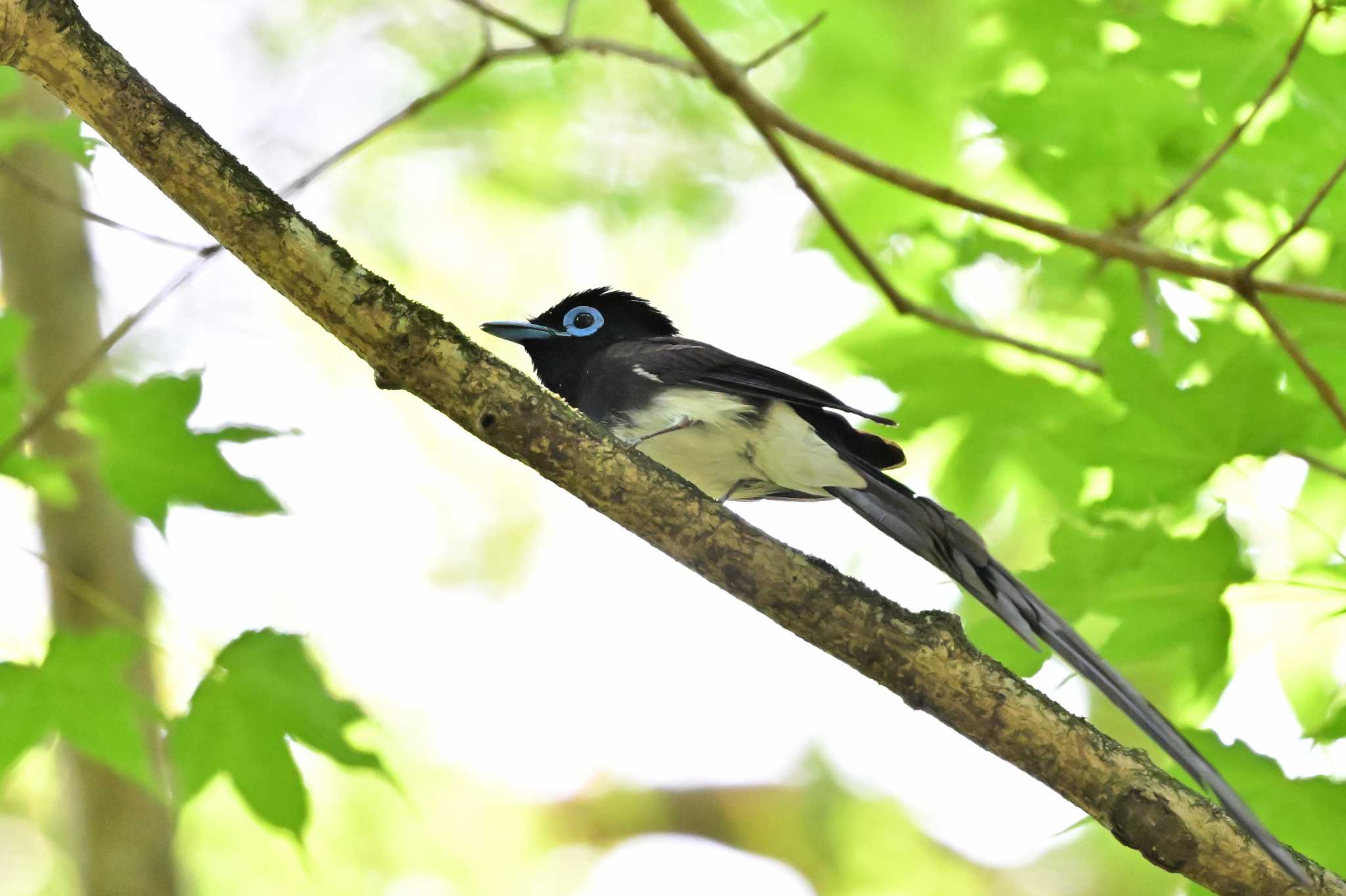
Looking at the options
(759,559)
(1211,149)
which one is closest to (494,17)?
(759,559)

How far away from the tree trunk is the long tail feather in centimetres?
205

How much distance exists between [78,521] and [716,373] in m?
1.95

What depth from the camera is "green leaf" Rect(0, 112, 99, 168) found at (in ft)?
8.41

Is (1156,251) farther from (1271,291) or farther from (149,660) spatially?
(149,660)

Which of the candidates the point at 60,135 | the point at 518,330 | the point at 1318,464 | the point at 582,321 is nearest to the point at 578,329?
the point at 582,321

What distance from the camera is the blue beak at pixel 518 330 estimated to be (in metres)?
3.57

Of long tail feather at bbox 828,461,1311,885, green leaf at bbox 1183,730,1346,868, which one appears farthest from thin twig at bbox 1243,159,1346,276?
green leaf at bbox 1183,730,1346,868

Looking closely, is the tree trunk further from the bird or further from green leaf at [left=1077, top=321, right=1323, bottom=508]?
green leaf at [left=1077, top=321, right=1323, bottom=508]

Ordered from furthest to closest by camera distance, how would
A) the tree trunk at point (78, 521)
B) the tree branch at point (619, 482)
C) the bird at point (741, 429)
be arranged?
1. the tree trunk at point (78, 521)
2. the bird at point (741, 429)
3. the tree branch at point (619, 482)

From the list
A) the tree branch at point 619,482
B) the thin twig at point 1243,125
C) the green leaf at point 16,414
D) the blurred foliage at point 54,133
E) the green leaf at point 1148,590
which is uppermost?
the thin twig at point 1243,125

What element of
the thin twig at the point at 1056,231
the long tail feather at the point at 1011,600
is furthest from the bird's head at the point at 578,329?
the thin twig at the point at 1056,231

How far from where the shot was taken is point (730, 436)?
3271 millimetres

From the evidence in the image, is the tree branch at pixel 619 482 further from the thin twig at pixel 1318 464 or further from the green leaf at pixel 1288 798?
the thin twig at pixel 1318 464

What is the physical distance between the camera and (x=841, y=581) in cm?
230
